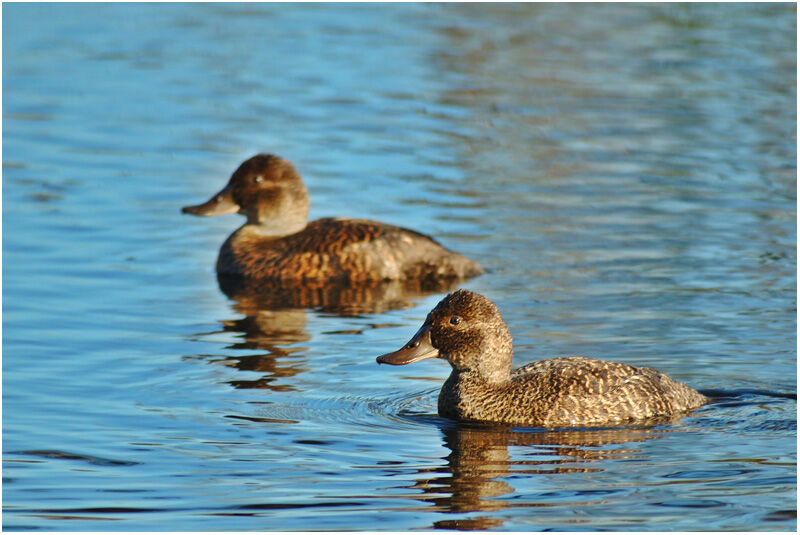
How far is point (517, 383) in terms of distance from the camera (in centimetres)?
900

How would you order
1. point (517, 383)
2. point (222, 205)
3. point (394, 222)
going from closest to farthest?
point (517, 383) → point (222, 205) → point (394, 222)

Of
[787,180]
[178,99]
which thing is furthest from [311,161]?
[787,180]

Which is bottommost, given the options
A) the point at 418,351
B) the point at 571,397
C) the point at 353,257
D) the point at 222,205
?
the point at 571,397

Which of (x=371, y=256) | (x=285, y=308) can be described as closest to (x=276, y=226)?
(x=371, y=256)

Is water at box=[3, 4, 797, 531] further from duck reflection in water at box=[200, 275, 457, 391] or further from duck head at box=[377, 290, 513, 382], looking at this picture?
duck head at box=[377, 290, 513, 382]

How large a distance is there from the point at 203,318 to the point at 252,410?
98.8 inches

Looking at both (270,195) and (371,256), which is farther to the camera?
(270,195)

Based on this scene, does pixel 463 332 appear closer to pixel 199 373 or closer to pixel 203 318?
pixel 199 373

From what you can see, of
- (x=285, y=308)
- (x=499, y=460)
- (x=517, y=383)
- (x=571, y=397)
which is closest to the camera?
(x=499, y=460)

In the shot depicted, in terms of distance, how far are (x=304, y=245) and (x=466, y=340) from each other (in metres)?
4.31

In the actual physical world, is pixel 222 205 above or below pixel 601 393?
above

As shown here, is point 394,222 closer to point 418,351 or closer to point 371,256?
point 371,256

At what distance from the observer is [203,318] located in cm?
1164

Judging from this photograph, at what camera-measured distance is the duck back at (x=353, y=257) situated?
1282 cm
